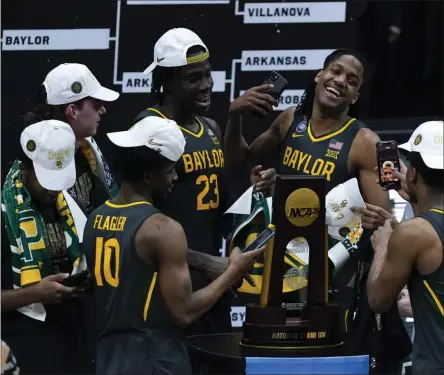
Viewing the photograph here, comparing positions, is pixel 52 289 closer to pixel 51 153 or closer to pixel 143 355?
pixel 51 153

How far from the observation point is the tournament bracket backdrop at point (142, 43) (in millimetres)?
7066

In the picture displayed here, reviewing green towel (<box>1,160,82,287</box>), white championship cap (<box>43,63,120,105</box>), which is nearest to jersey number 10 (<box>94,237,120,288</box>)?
green towel (<box>1,160,82,287</box>)

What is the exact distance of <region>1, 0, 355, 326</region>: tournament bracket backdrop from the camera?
7066 millimetres

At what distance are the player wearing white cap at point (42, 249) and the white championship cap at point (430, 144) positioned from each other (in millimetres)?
1501

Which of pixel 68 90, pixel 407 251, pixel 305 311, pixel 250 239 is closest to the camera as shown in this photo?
pixel 407 251

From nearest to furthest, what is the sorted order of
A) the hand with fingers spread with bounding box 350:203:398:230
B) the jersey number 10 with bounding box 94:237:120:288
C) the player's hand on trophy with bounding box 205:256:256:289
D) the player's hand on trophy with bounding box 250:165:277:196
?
the jersey number 10 with bounding box 94:237:120:288 < the hand with fingers spread with bounding box 350:203:398:230 < the player's hand on trophy with bounding box 205:256:256:289 < the player's hand on trophy with bounding box 250:165:277:196

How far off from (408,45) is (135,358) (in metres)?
2.99

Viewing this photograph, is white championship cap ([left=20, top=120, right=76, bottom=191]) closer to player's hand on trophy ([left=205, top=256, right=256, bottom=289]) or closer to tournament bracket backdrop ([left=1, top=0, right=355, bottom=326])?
player's hand on trophy ([left=205, top=256, right=256, bottom=289])

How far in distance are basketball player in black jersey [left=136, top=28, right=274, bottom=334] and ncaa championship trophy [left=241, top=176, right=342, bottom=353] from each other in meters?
0.69

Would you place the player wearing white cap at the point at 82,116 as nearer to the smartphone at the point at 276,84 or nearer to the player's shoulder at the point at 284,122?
the smartphone at the point at 276,84

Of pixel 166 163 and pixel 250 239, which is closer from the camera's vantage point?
pixel 166 163

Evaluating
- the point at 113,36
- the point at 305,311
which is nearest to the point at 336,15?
the point at 113,36

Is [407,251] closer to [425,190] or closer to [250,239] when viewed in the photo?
[425,190]

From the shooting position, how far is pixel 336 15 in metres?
7.04
